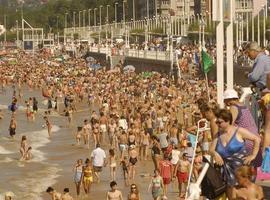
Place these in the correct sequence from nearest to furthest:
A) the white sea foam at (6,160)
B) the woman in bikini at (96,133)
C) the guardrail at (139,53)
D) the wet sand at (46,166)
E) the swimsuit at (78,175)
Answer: the swimsuit at (78,175), the wet sand at (46,166), the white sea foam at (6,160), the woman in bikini at (96,133), the guardrail at (139,53)

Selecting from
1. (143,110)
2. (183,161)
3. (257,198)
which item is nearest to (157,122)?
(143,110)

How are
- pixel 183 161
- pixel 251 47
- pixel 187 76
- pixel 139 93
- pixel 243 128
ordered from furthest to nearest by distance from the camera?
1. pixel 187 76
2. pixel 139 93
3. pixel 183 161
4. pixel 251 47
5. pixel 243 128

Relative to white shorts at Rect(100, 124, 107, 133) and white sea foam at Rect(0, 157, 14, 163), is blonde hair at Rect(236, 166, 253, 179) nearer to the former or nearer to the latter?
white sea foam at Rect(0, 157, 14, 163)

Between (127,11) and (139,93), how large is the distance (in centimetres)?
11500

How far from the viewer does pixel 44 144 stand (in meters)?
34.2

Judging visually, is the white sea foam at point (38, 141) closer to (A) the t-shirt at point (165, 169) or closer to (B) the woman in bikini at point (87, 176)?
(B) the woman in bikini at point (87, 176)

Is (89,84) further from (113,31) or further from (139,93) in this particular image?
(113,31)

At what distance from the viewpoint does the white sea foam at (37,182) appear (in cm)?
2275

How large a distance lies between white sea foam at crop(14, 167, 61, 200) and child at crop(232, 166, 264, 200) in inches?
609

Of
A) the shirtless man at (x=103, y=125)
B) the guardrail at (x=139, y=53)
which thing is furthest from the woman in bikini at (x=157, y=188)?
the guardrail at (x=139, y=53)

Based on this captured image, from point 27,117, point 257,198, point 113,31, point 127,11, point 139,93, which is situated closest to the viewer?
point 257,198

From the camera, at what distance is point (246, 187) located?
7.01 metres

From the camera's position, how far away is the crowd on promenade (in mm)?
7562

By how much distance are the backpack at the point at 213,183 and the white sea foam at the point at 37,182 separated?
14.9m
